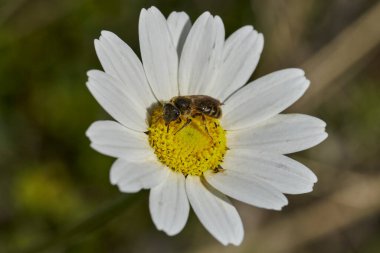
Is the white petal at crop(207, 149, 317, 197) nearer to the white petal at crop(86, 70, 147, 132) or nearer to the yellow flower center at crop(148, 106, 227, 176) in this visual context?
the yellow flower center at crop(148, 106, 227, 176)

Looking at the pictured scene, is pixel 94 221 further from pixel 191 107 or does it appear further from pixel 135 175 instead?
pixel 191 107

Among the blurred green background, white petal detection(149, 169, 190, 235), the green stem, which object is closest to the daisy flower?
white petal detection(149, 169, 190, 235)

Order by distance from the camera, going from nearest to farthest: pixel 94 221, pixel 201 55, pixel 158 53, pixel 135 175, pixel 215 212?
1. pixel 135 175
2. pixel 215 212
3. pixel 94 221
4. pixel 158 53
5. pixel 201 55

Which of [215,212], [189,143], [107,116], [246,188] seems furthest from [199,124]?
[107,116]

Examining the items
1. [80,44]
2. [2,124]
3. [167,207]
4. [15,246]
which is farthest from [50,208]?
[167,207]

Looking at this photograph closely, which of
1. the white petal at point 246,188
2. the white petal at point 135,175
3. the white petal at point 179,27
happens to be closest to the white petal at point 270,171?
the white petal at point 246,188

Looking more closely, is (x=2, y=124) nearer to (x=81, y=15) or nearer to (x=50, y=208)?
(x=50, y=208)

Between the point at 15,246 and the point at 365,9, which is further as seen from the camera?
the point at 365,9
